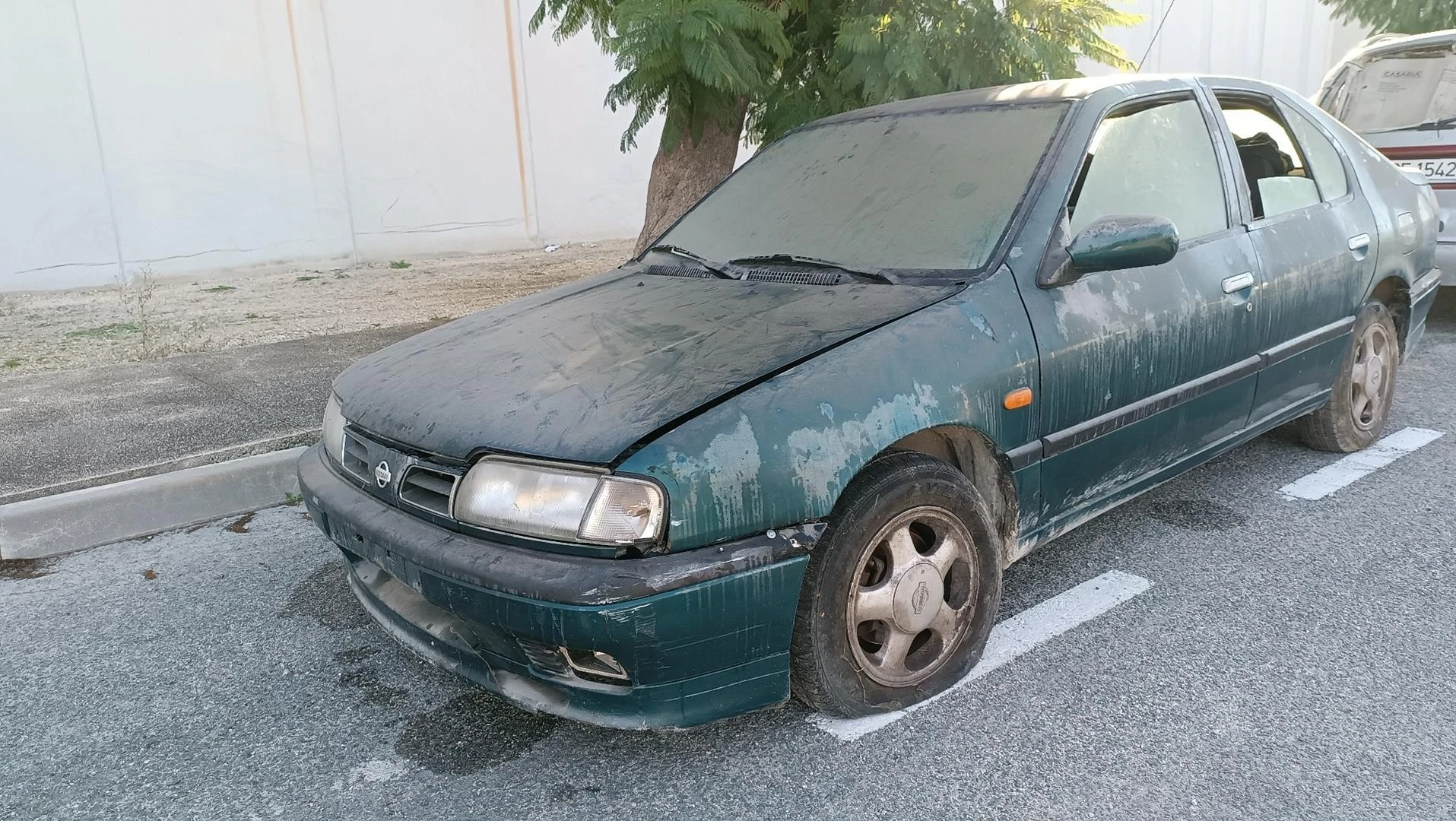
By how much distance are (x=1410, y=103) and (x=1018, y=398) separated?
17.0 feet

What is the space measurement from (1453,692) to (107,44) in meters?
10.9

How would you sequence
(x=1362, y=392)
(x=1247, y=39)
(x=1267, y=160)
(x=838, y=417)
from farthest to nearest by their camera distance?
(x=1247, y=39) → (x=1362, y=392) → (x=1267, y=160) → (x=838, y=417)

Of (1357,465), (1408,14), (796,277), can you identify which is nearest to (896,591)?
(796,277)

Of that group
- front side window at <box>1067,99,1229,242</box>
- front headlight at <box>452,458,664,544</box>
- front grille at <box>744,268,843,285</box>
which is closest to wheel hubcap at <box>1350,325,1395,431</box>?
front side window at <box>1067,99,1229,242</box>

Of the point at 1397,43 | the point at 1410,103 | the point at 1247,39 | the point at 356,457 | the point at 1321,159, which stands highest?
the point at 1247,39

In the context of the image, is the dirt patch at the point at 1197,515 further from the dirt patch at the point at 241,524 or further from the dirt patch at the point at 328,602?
the dirt patch at the point at 241,524

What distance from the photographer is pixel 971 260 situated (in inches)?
110

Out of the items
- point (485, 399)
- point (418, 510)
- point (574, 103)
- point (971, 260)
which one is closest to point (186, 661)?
point (418, 510)

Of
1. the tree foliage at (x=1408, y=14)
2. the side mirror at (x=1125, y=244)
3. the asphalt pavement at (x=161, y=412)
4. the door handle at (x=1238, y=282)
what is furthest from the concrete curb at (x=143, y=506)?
the tree foliage at (x=1408, y=14)

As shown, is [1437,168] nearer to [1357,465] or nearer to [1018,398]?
[1357,465]

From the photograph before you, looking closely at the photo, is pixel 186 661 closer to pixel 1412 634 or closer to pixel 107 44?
pixel 1412 634

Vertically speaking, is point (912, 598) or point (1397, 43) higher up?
point (1397, 43)

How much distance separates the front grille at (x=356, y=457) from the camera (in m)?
2.65

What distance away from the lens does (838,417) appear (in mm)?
2326
